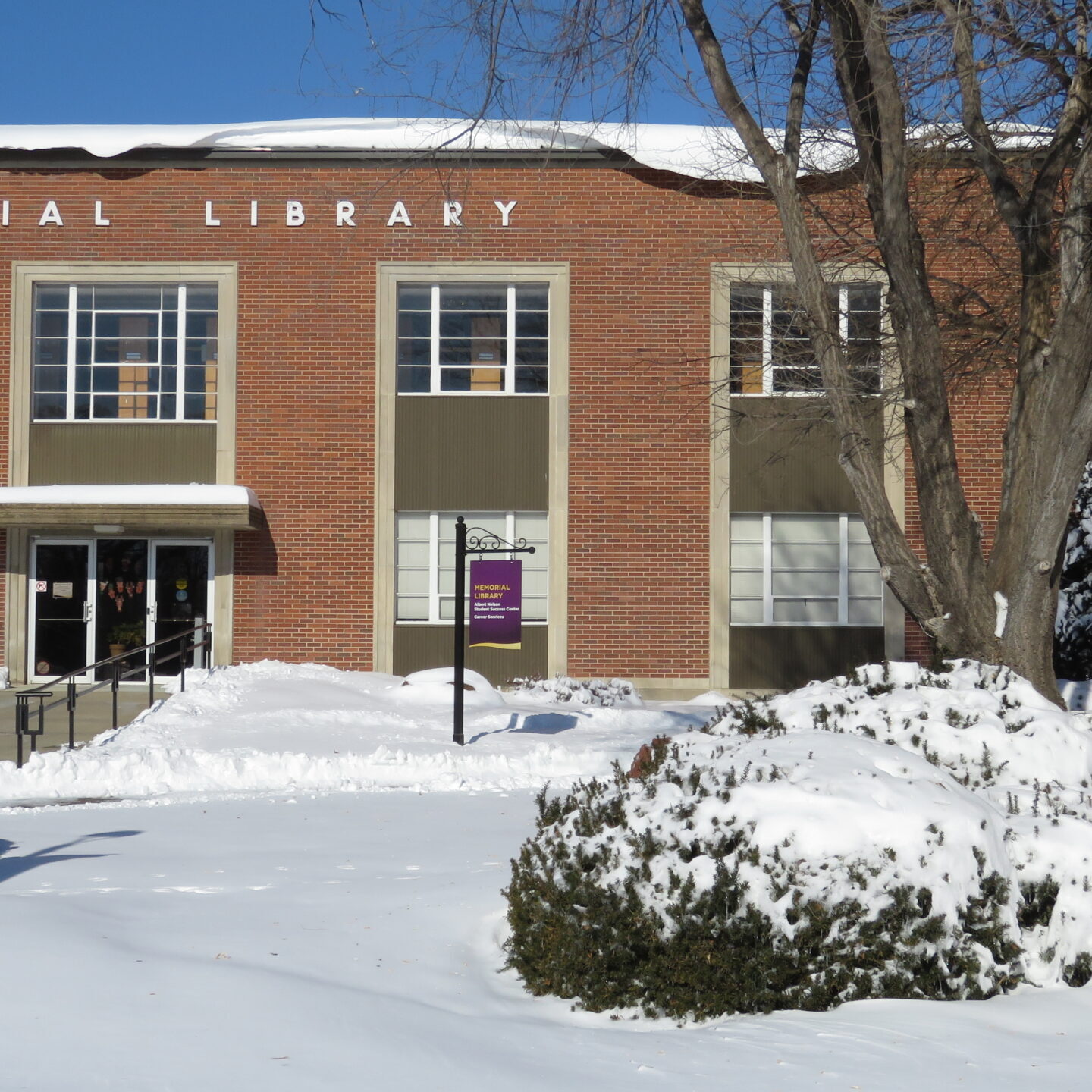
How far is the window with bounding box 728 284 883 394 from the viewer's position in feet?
49.5

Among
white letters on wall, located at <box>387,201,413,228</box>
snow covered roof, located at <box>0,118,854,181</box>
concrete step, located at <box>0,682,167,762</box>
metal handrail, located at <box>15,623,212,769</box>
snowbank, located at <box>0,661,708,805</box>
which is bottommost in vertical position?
concrete step, located at <box>0,682,167,762</box>

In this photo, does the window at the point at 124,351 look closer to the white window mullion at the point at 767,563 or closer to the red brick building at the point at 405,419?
the red brick building at the point at 405,419

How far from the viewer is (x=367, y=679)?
725 inches

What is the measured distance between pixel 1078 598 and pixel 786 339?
5.71m

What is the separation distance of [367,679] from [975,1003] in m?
13.9

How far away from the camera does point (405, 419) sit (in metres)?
20.2

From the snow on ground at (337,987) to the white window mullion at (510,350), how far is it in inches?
395

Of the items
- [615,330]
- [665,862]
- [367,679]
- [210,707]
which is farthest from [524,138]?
[665,862]

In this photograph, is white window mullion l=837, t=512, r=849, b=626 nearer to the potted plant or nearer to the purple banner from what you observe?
the purple banner

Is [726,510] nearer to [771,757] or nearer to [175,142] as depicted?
[175,142]

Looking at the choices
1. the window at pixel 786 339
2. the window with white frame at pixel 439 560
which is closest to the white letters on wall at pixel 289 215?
the window at pixel 786 339

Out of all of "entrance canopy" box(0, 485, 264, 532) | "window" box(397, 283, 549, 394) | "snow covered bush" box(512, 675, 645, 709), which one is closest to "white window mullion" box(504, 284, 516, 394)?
"window" box(397, 283, 549, 394)

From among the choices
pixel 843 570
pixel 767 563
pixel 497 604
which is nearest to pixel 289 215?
pixel 497 604

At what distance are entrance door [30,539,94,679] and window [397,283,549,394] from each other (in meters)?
5.91
